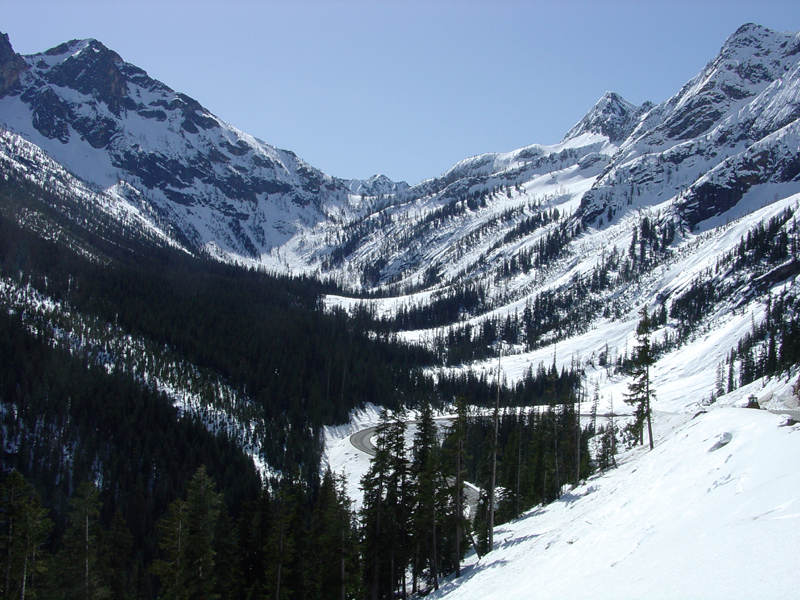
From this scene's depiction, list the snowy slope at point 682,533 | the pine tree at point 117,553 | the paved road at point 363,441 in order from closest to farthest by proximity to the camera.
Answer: the snowy slope at point 682,533
the pine tree at point 117,553
the paved road at point 363,441

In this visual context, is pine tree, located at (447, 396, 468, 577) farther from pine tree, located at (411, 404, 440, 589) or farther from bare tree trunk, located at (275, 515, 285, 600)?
bare tree trunk, located at (275, 515, 285, 600)

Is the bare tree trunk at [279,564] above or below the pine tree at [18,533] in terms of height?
below

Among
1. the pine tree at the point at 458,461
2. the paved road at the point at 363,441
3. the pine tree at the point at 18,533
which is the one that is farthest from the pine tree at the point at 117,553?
the paved road at the point at 363,441

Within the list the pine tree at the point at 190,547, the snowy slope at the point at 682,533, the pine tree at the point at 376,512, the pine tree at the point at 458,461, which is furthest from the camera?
the pine tree at the point at 376,512

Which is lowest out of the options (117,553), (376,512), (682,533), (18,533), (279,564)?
(117,553)

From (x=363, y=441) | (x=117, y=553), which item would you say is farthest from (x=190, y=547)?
(x=363, y=441)

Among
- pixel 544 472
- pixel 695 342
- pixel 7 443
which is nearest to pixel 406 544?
pixel 544 472

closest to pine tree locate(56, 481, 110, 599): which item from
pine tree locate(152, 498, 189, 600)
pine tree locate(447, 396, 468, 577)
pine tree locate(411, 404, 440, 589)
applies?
pine tree locate(152, 498, 189, 600)

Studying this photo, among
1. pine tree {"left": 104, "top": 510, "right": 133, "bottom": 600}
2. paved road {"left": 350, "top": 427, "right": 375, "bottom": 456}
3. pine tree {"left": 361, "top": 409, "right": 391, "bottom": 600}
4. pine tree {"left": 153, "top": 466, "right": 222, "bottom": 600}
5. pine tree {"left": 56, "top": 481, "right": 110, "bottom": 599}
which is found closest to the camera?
pine tree {"left": 153, "top": 466, "right": 222, "bottom": 600}

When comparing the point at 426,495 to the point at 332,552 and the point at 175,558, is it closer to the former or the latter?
the point at 332,552

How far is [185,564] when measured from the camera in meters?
29.7

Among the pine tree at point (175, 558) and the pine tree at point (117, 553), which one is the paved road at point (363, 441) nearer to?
the pine tree at point (117, 553)

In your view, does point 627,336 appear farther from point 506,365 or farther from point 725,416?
point 725,416

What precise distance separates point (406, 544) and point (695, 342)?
495 feet
